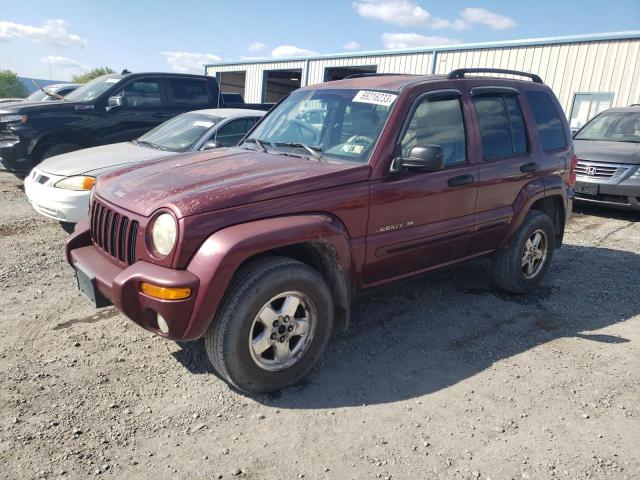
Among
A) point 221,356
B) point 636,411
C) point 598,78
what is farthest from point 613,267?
point 598,78

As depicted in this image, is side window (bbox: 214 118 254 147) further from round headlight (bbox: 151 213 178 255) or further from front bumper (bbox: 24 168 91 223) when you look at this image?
round headlight (bbox: 151 213 178 255)

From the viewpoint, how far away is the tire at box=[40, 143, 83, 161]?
25.2 ft

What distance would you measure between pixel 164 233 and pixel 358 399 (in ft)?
4.85

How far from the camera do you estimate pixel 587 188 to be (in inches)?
319

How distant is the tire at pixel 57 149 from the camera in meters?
7.70

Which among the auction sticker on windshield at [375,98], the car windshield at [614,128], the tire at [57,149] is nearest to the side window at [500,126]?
the auction sticker on windshield at [375,98]

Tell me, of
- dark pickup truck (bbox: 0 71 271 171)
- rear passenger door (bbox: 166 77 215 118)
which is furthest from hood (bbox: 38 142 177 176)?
rear passenger door (bbox: 166 77 215 118)

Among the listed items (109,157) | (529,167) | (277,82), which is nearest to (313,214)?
(529,167)

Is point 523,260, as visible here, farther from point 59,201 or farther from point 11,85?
point 11,85

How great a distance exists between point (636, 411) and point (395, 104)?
243cm

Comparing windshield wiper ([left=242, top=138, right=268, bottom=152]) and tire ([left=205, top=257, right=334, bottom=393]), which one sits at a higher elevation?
windshield wiper ([left=242, top=138, right=268, bottom=152])

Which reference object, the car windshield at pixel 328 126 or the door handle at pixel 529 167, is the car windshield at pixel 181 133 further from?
the door handle at pixel 529 167

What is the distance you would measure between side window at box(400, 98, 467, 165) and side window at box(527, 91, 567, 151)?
1.11m

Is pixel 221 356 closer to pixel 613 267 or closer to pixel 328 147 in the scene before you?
pixel 328 147
